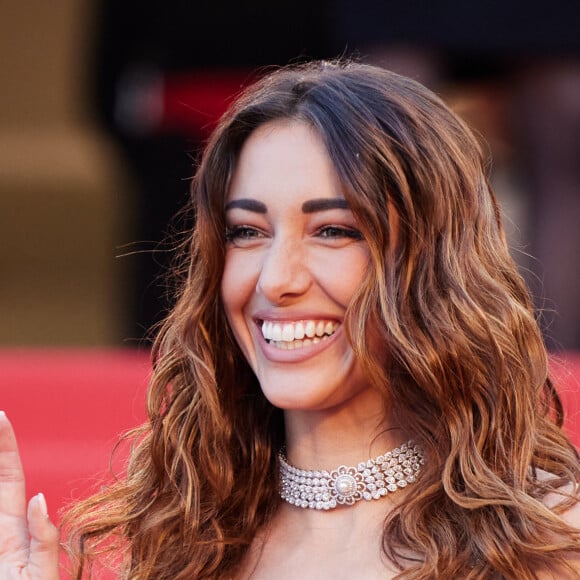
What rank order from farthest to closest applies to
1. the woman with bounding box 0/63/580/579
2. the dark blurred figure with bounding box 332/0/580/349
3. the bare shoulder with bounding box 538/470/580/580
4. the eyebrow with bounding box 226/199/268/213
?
the dark blurred figure with bounding box 332/0/580/349, the eyebrow with bounding box 226/199/268/213, the woman with bounding box 0/63/580/579, the bare shoulder with bounding box 538/470/580/580

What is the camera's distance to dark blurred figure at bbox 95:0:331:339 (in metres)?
7.55

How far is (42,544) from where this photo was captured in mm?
2475

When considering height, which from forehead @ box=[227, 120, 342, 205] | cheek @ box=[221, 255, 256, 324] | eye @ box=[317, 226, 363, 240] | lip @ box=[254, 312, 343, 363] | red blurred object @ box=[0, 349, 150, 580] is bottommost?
red blurred object @ box=[0, 349, 150, 580]

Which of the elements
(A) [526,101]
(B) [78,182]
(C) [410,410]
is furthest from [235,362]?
(B) [78,182]

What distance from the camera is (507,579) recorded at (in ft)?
7.82

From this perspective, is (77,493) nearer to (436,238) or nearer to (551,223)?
(436,238)

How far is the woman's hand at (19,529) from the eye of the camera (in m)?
2.47

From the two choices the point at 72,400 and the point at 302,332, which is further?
the point at 72,400

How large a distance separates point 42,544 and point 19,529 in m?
0.09

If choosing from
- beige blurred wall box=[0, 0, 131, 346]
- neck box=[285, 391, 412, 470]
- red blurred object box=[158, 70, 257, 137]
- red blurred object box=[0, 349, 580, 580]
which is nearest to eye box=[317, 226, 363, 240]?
neck box=[285, 391, 412, 470]

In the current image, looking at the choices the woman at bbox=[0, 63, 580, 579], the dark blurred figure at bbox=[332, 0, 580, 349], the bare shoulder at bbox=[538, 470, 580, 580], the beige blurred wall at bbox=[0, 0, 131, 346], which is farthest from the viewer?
the beige blurred wall at bbox=[0, 0, 131, 346]

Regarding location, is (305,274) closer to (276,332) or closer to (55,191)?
(276,332)

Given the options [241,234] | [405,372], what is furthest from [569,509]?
[241,234]

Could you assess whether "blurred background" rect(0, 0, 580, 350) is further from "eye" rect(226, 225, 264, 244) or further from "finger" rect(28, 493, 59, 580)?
"finger" rect(28, 493, 59, 580)
